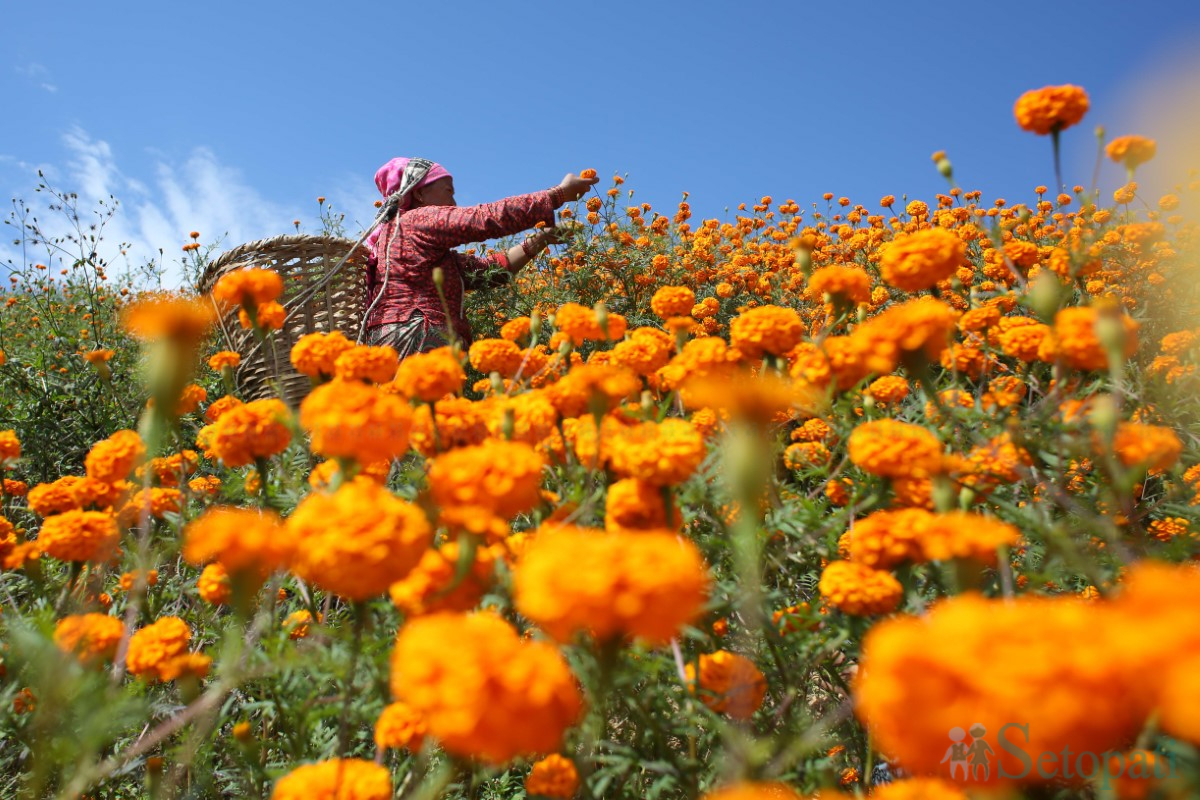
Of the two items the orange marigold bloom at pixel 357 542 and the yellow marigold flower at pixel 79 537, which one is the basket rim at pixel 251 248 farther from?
the orange marigold bloom at pixel 357 542

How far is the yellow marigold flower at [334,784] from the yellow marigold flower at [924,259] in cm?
135

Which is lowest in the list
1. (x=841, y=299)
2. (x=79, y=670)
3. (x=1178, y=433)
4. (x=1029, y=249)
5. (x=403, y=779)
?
(x=403, y=779)

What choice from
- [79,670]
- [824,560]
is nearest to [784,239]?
[824,560]

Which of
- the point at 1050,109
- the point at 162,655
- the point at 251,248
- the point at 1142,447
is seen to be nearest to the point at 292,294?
the point at 251,248

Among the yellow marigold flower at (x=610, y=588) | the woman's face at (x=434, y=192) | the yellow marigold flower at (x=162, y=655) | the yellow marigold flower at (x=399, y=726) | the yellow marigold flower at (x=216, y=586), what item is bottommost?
the yellow marigold flower at (x=399, y=726)

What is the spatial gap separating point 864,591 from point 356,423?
2.55 ft

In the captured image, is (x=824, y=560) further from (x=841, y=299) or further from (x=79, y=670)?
(x=79, y=670)

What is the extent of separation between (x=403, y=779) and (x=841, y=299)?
136 centimetres

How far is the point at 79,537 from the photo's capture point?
1319 millimetres

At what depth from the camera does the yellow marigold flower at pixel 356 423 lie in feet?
3.10

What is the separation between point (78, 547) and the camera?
1.32 meters

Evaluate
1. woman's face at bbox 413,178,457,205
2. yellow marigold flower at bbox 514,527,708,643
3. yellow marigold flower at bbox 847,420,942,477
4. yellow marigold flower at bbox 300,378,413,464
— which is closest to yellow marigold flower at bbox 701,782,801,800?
yellow marigold flower at bbox 514,527,708,643

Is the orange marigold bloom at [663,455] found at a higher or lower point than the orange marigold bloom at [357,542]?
higher

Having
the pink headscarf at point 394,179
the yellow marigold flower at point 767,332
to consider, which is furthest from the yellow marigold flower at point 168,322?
the pink headscarf at point 394,179
